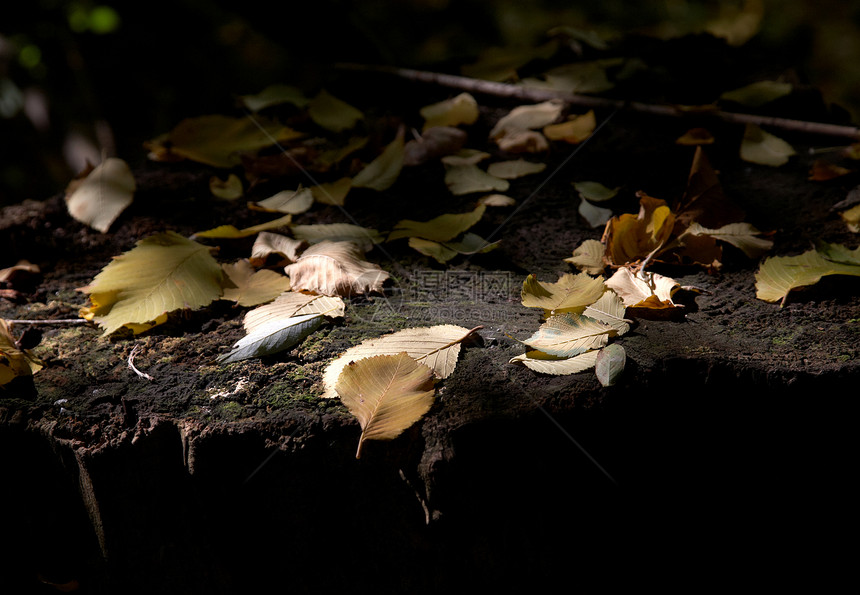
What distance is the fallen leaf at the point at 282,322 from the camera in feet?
2.92

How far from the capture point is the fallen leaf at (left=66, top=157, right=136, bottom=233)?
132cm

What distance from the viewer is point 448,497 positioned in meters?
0.73

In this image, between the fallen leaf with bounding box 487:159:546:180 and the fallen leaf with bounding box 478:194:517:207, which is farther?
the fallen leaf with bounding box 487:159:546:180

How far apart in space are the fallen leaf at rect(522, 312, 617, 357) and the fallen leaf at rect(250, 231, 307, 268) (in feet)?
1.55

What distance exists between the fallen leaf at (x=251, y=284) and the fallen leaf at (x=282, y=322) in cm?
3

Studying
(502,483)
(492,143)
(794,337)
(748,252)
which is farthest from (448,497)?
(492,143)

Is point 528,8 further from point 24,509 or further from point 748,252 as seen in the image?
point 24,509

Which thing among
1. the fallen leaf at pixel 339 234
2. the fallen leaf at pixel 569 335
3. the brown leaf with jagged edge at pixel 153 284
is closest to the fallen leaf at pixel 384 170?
the fallen leaf at pixel 339 234

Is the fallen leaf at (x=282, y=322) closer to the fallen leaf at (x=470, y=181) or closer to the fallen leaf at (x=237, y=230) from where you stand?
the fallen leaf at (x=237, y=230)

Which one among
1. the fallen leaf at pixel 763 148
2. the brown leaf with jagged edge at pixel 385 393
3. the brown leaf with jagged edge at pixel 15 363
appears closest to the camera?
the brown leaf with jagged edge at pixel 385 393

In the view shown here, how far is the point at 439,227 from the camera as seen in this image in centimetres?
121

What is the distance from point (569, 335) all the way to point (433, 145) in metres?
0.80

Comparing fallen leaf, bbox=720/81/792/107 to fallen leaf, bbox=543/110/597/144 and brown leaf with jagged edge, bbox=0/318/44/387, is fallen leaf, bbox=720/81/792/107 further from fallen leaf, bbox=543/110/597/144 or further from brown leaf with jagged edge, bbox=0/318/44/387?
brown leaf with jagged edge, bbox=0/318/44/387

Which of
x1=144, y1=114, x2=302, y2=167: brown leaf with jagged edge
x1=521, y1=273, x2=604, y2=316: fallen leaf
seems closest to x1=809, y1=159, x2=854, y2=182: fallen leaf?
x1=521, y1=273, x2=604, y2=316: fallen leaf
